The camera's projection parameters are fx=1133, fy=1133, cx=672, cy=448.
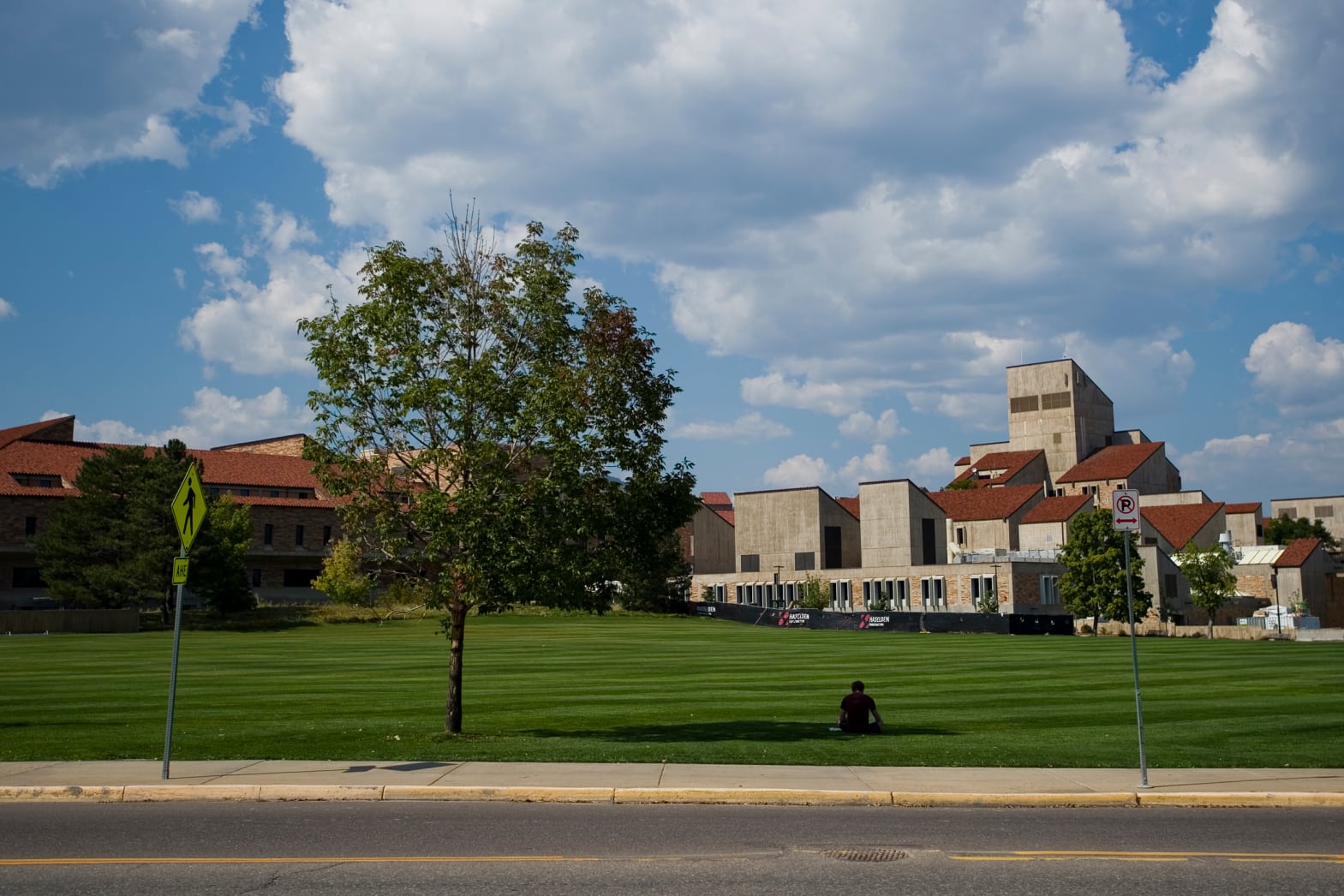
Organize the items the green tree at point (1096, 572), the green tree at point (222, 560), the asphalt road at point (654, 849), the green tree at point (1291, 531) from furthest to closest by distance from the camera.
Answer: the green tree at point (1291, 531)
the green tree at point (1096, 572)
the green tree at point (222, 560)
the asphalt road at point (654, 849)

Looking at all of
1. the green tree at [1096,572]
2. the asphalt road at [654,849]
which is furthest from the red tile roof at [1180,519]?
the asphalt road at [654,849]

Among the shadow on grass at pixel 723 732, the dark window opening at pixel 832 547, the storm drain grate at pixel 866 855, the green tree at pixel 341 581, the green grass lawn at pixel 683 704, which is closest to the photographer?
the storm drain grate at pixel 866 855

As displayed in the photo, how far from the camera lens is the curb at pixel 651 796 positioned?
12.9m

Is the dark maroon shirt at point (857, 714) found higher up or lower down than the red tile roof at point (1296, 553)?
lower down

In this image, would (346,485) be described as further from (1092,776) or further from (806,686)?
(806,686)

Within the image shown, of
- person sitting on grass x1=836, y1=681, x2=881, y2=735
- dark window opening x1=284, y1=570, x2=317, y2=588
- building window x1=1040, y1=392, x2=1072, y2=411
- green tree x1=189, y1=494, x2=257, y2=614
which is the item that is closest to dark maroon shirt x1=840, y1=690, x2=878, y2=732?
person sitting on grass x1=836, y1=681, x2=881, y2=735

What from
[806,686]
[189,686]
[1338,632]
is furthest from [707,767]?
[1338,632]

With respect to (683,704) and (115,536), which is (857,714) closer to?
(683,704)

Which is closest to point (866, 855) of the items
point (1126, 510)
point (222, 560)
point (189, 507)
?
point (1126, 510)

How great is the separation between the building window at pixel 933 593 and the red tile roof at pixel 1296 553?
33.7 m

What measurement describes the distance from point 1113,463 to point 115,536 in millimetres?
98914

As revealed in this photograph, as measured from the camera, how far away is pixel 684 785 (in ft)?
44.2

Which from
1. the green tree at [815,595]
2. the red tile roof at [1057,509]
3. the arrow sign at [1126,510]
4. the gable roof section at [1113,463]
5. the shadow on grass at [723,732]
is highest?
the gable roof section at [1113,463]

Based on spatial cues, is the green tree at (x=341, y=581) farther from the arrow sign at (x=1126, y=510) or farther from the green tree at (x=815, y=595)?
the arrow sign at (x=1126, y=510)
